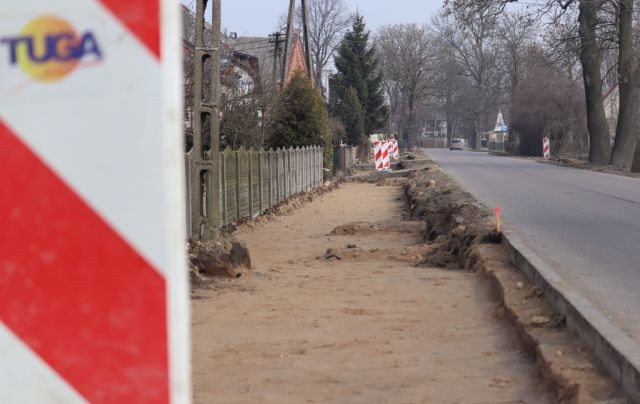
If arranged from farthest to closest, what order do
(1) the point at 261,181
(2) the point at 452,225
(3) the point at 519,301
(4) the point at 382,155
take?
(4) the point at 382,155, (1) the point at 261,181, (2) the point at 452,225, (3) the point at 519,301

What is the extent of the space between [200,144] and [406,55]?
79.6 meters

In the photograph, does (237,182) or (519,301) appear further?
(237,182)

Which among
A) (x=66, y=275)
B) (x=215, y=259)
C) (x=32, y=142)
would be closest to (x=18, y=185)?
(x=32, y=142)

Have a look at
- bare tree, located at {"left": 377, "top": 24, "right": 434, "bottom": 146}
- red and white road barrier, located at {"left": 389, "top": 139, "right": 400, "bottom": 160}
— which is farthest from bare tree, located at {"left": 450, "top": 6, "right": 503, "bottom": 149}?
red and white road barrier, located at {"left": 389, "top": 139, "right": 400, "bottom": 160}

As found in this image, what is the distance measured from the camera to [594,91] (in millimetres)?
44844

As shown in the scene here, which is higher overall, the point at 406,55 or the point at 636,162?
the point at 406,55

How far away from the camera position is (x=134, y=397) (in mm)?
1820

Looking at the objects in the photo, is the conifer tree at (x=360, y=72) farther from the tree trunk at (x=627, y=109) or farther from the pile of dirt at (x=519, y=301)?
the pile of dirt at (x=519, y=301)

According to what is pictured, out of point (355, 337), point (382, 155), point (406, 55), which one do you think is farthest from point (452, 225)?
point (406, 55)

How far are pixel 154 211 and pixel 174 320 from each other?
0.69ft

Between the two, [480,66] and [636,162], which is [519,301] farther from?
[480,66]

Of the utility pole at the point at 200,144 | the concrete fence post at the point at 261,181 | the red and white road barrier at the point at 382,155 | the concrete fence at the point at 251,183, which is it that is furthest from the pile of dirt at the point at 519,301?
the red and white road barrier at the point at 382,155

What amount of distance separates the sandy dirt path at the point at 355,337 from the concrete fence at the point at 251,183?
1425 mm

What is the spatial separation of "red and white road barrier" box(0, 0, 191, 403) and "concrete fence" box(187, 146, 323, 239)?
11099 mm
